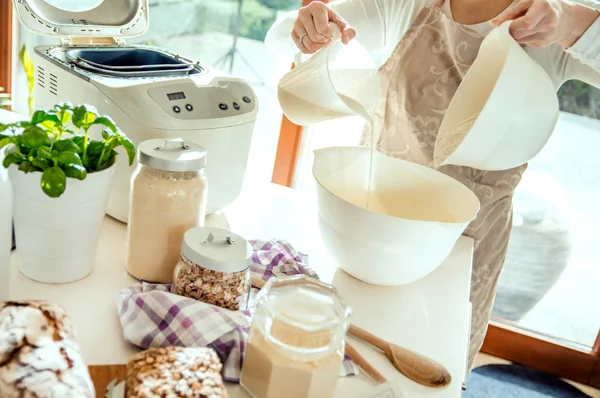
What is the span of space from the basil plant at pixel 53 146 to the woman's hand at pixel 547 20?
578 millimetres

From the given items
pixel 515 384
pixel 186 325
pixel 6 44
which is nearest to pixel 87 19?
pixel 186 325

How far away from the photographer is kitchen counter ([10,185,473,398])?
0.75 metres

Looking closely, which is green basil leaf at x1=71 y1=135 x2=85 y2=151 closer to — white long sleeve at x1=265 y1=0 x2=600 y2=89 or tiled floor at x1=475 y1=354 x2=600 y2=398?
white long sleeve at x1=265 y1=0 x2=600 y2=89

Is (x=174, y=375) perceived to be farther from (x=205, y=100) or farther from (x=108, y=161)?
(x=205, y=100)

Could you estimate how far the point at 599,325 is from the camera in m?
2.12

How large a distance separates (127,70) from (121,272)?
365mm

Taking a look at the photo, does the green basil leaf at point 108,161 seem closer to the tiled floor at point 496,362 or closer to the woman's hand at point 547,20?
the woman's hand at point 547,20

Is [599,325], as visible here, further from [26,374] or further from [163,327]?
[26,374]

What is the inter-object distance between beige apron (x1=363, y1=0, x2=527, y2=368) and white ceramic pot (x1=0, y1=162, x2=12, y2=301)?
2.24 feet

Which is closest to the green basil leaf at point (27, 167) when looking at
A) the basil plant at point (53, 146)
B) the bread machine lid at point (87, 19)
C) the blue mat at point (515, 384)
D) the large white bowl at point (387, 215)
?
the basil plant at point (53, 146)

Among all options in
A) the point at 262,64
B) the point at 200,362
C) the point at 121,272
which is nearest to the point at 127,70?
the point at 121,272

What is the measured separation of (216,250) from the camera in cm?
76

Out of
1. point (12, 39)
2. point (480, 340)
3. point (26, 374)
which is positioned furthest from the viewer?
point (12, 39)

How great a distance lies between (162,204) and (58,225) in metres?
0.13
